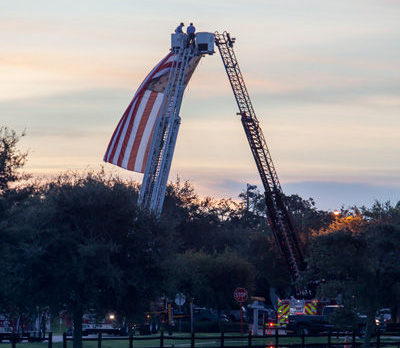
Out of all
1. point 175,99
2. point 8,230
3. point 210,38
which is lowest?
point 8,230

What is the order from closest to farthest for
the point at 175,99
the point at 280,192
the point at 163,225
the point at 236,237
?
the point at 163,225 < the point at 175,99 < the point at 280,192 < the point at 236,237

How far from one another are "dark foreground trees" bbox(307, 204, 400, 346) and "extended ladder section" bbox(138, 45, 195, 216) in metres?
19.5

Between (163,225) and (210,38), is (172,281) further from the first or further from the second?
(210,38)

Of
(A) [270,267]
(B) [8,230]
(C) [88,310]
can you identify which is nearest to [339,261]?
(C) [88,310]

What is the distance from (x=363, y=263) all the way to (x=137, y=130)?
77.7 feet

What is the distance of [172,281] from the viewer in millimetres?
36844

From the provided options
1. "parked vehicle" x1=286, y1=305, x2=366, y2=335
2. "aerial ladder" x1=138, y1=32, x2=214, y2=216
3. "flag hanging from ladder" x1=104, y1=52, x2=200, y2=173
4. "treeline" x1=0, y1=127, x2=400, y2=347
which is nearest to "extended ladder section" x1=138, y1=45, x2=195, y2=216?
"aerial ladder" x1=138, y1=32, x2=214, y2=216

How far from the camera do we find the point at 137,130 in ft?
194

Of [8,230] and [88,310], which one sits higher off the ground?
[8,230]

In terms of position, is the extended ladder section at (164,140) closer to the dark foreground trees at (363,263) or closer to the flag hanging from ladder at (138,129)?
the flag hanging from ladder at (138,129)

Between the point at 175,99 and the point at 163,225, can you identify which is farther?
the point at 175,99

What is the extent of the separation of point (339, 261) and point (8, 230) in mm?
15235

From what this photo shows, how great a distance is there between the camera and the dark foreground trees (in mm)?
39375

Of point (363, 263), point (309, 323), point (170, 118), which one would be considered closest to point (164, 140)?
point (170, 118)
